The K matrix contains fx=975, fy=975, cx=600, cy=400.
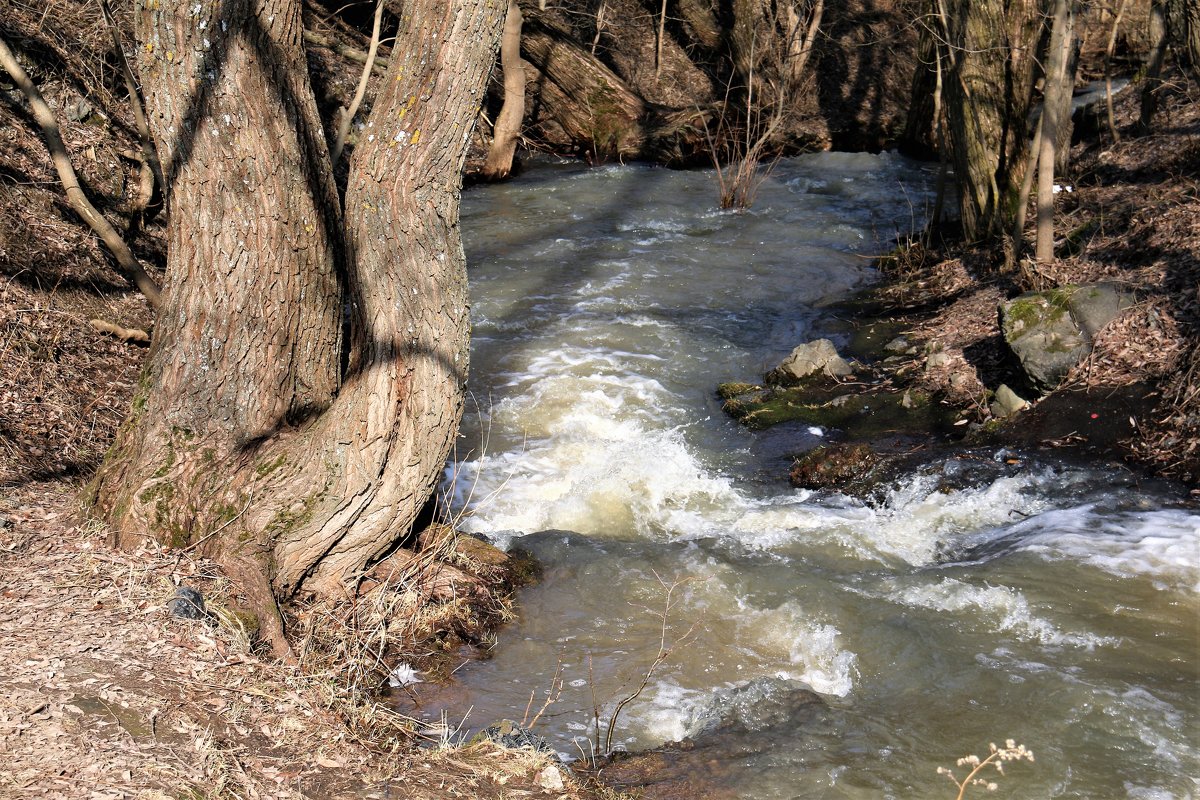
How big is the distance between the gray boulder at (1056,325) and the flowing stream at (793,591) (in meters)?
1.07

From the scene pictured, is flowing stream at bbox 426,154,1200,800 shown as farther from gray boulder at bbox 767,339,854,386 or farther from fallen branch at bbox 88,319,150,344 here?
fallen branch at bbox 88,319,150,344

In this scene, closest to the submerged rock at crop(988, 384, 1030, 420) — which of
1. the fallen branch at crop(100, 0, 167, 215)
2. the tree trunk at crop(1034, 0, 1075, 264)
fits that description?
the tree trunk at crop(1034, 0, 1075, 264)

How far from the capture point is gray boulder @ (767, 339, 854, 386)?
28.3 feet

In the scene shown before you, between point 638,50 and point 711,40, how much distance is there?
5.10 ft

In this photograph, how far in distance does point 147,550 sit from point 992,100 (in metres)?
8.77

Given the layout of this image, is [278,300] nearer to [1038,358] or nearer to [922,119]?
[1038,358]

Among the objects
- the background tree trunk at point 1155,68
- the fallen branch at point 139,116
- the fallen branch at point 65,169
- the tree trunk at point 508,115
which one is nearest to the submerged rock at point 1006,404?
the background tree trunk at point 1155,68

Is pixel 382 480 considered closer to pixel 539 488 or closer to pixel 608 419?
pixel 539 488

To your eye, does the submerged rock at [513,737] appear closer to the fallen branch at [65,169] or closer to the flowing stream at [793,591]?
the flowing stream at [793,591]

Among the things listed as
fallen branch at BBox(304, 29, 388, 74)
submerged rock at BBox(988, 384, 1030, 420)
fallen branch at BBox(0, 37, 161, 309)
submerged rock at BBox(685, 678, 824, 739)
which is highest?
fallen branch at BBox(304, 29, 388, 74)

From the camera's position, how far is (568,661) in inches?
199

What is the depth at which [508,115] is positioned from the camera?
1538cm

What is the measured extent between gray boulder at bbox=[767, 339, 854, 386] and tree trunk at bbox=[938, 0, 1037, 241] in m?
2.62

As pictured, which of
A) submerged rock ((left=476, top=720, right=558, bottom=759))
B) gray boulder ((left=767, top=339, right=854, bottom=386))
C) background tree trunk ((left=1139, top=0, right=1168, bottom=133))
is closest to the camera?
submerged rock ((left=476, top=720, right=558, bottom=759))
